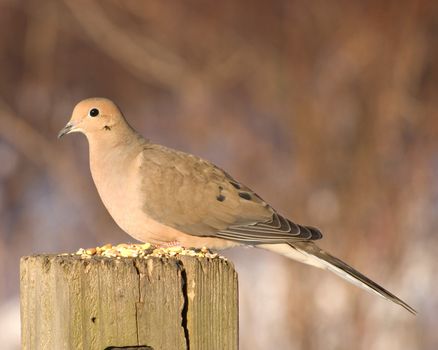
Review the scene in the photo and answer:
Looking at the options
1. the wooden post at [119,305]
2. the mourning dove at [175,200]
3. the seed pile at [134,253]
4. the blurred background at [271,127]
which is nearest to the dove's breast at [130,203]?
the mourning dove at [175,200]

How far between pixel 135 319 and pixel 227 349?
0.85 feet

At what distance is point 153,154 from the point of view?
4.45m

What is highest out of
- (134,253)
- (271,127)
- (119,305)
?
(271,127)

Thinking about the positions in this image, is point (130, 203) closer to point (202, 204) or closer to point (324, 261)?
point (202, 204)

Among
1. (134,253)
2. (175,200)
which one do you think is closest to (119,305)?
(134,253)

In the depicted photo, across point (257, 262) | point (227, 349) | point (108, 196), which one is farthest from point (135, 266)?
point (257, 262)

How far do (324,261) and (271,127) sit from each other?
455 centimetres

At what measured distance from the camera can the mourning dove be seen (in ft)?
14.1

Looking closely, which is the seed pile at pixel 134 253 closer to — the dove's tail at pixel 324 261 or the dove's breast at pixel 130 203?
the dove's breast at pixel 130 203

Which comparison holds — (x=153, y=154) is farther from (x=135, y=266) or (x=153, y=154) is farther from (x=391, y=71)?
(x=391, y=71)

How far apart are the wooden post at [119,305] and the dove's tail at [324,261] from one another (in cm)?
171

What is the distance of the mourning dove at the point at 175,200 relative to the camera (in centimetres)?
431

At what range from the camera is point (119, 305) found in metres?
2.38

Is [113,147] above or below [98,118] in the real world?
below
